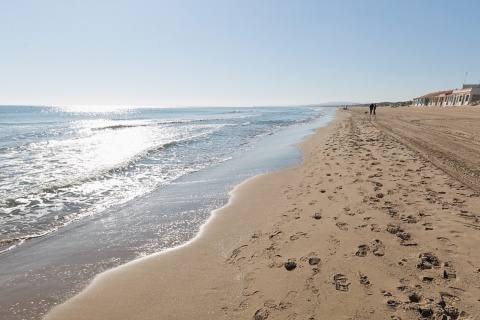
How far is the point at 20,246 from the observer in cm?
526

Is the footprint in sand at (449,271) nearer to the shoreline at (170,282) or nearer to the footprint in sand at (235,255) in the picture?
the shoreline at (170,282)

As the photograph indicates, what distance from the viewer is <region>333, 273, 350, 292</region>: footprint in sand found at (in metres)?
3.25

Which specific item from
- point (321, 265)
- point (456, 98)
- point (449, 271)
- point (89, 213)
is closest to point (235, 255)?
point (321, 265)

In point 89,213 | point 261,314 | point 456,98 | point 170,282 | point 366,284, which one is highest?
point 456,98

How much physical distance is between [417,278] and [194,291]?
2822mm

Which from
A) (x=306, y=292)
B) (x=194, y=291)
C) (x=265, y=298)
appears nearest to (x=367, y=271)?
(x=306, y=292)

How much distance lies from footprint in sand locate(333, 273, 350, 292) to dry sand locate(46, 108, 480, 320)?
13 mm

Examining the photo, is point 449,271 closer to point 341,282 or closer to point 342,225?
point 341,282

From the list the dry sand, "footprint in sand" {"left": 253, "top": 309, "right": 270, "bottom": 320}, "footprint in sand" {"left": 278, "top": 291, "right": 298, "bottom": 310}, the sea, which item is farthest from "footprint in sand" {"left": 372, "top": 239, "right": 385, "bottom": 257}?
the sea

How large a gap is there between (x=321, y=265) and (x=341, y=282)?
0.44m

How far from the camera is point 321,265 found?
3.78 m

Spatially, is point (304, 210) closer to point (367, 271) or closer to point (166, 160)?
point (367, 271)

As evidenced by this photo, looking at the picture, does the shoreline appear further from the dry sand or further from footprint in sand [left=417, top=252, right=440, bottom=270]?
footprint in sand [left=417, top=252, right=440, bottom=270]

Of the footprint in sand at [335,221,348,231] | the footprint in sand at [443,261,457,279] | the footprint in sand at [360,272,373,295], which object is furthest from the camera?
the footprint in sand at [335,221,348,231]
